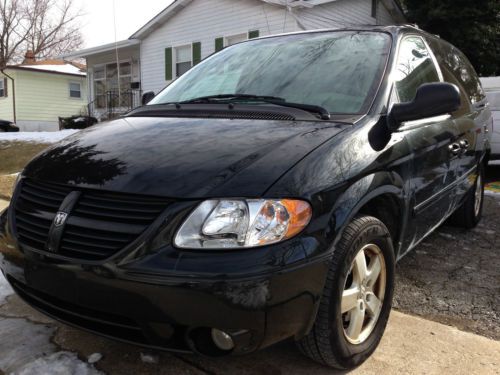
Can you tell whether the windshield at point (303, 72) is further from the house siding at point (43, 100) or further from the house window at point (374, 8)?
the house siding at point (43, 100)

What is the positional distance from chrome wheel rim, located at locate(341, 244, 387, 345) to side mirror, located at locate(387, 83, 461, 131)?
0.69 metres

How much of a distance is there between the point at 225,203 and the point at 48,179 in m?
0.94

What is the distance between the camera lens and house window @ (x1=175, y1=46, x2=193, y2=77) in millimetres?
16328

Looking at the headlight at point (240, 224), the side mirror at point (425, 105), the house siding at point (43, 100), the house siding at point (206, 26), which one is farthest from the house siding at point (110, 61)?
the headlight at point (240, 224)

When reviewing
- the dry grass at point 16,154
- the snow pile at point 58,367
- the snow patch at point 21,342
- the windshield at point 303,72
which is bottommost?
the dry grass at point 16,154

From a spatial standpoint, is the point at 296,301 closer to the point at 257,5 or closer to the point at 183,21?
the point at 257,5

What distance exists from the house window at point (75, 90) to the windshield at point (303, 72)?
25.7 metres

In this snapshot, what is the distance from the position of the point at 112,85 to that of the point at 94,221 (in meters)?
20.3

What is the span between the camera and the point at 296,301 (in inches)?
72.1

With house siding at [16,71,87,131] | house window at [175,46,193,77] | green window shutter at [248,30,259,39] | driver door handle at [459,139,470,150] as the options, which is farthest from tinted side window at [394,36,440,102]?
house siding at [16,71,87,131]

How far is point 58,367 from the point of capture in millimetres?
2270

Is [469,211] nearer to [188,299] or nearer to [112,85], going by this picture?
[188,299]

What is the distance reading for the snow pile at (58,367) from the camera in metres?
2.23

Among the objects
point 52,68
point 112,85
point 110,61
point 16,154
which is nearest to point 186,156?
point 16,154
